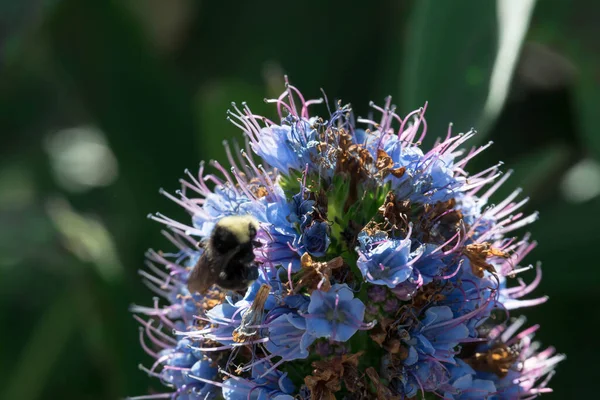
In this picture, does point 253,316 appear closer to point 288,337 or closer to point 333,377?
point 288,337

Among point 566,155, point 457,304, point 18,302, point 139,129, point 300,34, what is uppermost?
point 300,34

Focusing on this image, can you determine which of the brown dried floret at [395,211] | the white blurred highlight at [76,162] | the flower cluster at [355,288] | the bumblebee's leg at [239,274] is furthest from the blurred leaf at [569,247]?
the white blurred highlight at [76,162]

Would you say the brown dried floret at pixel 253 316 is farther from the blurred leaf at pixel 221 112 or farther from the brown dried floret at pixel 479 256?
the blurred leaf at pixel 221 112

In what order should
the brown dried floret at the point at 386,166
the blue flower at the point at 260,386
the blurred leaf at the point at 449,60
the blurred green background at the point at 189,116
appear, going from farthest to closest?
1. the blurred green background at the point at 189,116
2. the blurred leaf at the point at 449,60
3. the brown dried floret at the point at 386,166
4. the blue flower at the point at 260,386

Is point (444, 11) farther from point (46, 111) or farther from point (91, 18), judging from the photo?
point (46, 111)

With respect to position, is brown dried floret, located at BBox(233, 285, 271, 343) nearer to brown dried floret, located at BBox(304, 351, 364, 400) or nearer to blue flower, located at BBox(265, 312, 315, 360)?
blue flower, located at BBox(265, 312, 315, 360)

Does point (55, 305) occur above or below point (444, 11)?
below

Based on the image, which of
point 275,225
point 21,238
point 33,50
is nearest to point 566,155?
point 275,225

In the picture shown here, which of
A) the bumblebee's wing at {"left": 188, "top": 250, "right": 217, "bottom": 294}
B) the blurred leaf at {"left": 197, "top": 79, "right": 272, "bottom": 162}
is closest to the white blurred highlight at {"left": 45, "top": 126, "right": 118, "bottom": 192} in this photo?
the blurred leaf at {"left": 197, "top": 79, "right": 272, "bottom": 162}
